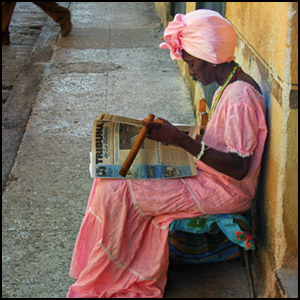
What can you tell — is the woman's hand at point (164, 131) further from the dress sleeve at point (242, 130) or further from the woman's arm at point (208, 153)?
the dress sleeve at point (242, 130)

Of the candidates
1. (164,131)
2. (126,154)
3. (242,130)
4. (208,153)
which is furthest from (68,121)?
(242,130)

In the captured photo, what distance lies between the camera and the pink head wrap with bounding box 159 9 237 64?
2.75 meters

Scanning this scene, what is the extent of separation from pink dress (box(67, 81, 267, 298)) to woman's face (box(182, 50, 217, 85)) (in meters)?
0.20

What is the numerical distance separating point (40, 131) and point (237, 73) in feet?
9.40

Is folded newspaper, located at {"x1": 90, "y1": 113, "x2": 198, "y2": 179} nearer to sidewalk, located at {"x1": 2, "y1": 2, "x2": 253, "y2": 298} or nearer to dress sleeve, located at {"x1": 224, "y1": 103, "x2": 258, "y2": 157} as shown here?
dress sleeve, located at {"x1": 224, "y1": 103, "x2": 258, "y2": 157}

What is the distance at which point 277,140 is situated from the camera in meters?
2.54

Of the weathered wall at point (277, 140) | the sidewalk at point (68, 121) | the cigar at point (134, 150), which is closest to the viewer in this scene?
the weathered wall at point (277, 140)

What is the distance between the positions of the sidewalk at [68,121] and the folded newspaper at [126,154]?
0.63 meters

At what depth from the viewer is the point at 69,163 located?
15.1ft

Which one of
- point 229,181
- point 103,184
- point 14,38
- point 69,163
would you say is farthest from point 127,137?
point 14,38

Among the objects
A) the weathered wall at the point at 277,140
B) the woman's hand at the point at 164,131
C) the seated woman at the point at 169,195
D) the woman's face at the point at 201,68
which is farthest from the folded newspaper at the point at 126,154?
the weathered wall at the point at 277,140

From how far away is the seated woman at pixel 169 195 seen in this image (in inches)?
107

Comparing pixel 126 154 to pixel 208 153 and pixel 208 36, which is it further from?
pixel 208 36

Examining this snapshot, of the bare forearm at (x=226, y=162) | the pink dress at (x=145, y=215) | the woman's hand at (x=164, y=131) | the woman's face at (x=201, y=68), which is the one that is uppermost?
the woman's face at (x=201, y=68)
